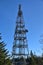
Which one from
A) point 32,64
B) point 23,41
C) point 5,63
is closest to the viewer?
point 5,63

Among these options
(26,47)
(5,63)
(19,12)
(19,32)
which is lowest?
(5,63)

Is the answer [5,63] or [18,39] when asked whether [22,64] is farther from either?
[5,63]

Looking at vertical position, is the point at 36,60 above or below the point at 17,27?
below

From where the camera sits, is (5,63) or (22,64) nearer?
(5,63)

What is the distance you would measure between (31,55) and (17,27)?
1297 centimetres

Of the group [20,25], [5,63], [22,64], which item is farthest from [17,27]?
[5,63]

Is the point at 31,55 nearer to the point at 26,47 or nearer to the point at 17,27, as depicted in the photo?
the point at 26,47

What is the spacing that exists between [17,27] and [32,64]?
60.3 feet

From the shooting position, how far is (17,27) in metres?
85.2

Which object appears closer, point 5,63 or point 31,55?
point 5,63

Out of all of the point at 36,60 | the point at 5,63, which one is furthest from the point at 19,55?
the point at 5,63

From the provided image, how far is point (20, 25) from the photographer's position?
3339 inches

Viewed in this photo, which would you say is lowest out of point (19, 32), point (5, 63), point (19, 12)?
point (5, 63)

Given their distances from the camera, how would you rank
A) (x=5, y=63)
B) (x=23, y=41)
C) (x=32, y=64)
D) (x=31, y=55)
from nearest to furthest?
(x=5, y=63) < (x=32, y=64) < (x=31, y=55) < (x=23, y=41)
